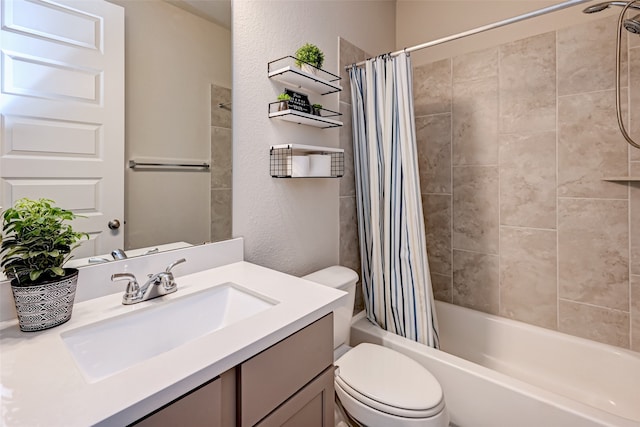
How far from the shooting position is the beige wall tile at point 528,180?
1789 mm

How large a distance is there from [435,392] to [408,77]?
56.0 inches

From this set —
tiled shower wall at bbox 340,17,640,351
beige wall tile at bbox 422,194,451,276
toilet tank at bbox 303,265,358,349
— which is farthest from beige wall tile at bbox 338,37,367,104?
toilet tank at bbox 303,265,358,349

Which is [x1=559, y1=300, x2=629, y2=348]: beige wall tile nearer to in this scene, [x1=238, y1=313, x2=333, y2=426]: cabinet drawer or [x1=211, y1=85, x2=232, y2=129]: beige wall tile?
[x1=238, y1=313, x2=333, y2=426]: cabinet drawer

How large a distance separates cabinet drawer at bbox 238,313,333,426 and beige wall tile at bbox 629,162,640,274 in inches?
67.3

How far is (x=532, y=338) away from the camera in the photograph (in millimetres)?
1820

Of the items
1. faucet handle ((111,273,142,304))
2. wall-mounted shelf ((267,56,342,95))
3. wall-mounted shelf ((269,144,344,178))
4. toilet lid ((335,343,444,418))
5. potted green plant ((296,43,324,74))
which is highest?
potted green plant ((296,43,324,74))

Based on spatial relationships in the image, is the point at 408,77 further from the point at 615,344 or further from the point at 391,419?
the point at 615,344

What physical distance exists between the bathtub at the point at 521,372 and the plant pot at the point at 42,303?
137 centimetres

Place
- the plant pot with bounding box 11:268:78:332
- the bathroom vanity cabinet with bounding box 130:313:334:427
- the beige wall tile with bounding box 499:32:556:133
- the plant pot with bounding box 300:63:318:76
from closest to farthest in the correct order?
the bathroom vanity cabinet with bounding box 130:313:334:427, the plant pot with bounding box 11:268:78:332, the plant pot with bounding box 300:63:318:76, the beige wall tile with bounding box 499:32:556:133

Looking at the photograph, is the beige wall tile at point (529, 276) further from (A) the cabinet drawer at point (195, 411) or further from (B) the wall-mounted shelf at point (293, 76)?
(A) the cabinet drawer at point (195, 411)

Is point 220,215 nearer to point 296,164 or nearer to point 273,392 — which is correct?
point 296,164

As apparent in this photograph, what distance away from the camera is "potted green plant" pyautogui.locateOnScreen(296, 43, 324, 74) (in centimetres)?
145

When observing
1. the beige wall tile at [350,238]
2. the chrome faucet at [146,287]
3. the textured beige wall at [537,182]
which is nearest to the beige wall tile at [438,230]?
the textured beige wall at [537,182]

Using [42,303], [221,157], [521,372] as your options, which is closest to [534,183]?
[521,372]
